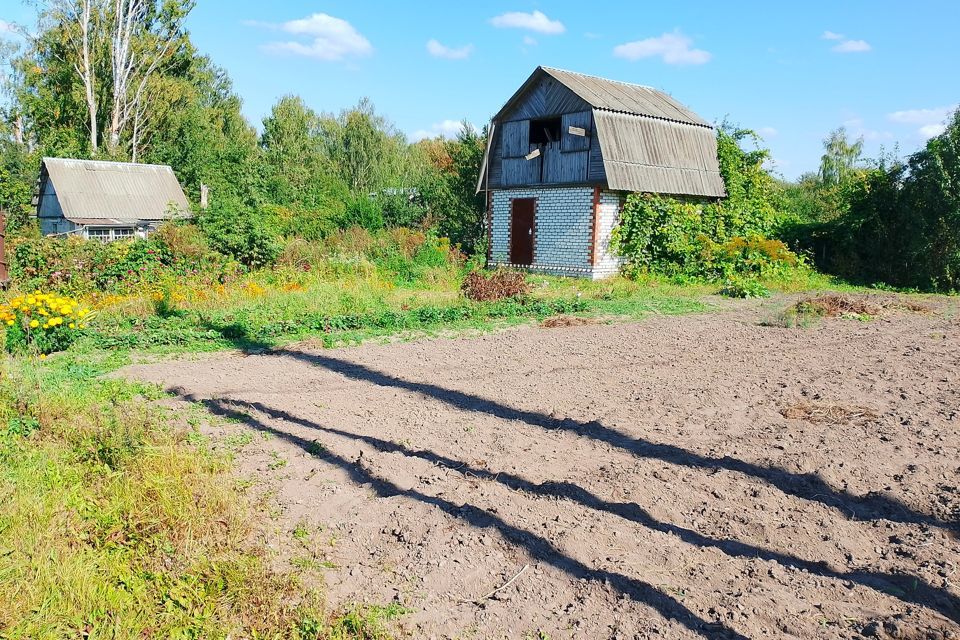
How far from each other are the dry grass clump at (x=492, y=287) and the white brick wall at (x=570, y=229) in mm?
5903

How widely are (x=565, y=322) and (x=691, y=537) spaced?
752 centimetres

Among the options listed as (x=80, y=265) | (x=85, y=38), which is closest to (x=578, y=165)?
(x=80, y=265)

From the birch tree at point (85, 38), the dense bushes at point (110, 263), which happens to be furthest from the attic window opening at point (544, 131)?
the birch tree at point (85, 38)

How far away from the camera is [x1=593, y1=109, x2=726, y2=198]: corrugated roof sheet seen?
61.7 feet

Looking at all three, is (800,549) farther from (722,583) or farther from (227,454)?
(227,454)

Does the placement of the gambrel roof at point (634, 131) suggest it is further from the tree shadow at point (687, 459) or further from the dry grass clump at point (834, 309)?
the tree shadow at point (687, 459)

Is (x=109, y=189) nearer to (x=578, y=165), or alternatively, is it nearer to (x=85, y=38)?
(x=85, y=38)

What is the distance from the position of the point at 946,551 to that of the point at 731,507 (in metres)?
1.13

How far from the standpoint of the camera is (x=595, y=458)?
5238 millimetres

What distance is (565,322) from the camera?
37.6 feet

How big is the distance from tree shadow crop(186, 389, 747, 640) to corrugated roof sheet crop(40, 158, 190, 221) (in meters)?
26.3

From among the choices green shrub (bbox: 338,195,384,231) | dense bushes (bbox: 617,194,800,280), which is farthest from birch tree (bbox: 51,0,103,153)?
dense bushes (bbox: 617,194,800,280)

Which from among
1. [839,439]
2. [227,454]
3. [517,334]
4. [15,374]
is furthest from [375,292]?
[839,439]

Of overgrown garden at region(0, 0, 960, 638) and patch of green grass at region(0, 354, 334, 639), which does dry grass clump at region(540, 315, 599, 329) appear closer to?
overgrown garden at region(0, 0, 960, 638)
